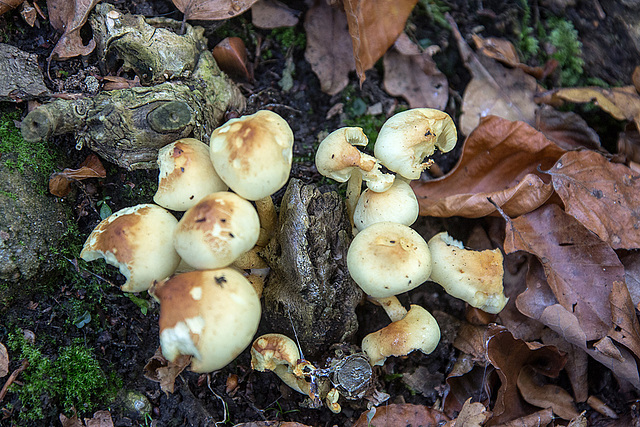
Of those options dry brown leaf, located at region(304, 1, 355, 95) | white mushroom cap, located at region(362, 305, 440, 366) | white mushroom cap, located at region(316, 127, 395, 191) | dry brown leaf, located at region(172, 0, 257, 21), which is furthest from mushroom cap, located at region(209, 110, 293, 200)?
dry brown leaf, located at region(304, 1, 355, 95)

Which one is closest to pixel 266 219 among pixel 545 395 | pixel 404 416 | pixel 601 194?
pixel 404 416

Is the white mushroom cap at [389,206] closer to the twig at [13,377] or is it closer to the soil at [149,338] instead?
the soil at [149,338]

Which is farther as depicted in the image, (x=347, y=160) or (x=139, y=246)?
(x=347, y=160)

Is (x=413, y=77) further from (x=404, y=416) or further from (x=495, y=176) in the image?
(x=404, y=416)

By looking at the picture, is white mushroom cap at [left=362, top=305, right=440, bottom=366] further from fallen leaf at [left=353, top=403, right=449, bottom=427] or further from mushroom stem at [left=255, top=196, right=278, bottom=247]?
mushroom stem at [left=255, top=196, right=278, bottom=247]

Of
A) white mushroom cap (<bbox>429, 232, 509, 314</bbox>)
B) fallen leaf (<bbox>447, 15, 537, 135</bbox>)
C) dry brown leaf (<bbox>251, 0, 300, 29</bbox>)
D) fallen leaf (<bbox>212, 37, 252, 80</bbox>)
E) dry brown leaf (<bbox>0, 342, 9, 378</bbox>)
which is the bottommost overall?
dry brown leaf (<bbox>0, 342, 9, 378</bbox>)

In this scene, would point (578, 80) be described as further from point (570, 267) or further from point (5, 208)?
point (5, 208)
